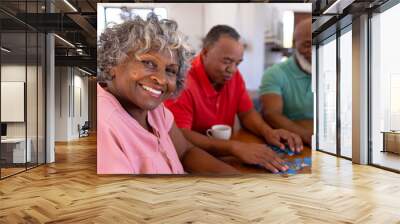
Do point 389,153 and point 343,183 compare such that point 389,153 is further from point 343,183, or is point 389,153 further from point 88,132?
point 88,132

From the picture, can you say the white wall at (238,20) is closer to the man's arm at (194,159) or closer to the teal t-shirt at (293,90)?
the teal t-shirt at (293,90)

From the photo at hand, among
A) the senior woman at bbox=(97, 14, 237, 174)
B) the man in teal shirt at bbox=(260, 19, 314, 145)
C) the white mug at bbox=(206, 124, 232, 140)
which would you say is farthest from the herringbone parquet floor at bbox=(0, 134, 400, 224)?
the man in teal shirt at bbox=(260, 19, 314, 145)

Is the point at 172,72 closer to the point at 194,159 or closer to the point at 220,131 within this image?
the point at 220,131

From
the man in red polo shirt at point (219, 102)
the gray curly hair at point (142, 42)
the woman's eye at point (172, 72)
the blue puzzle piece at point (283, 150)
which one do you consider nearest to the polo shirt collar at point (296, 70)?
the man in red polo shirt at point (219, 102)

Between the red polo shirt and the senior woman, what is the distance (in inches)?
5.1

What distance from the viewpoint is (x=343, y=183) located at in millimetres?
5949

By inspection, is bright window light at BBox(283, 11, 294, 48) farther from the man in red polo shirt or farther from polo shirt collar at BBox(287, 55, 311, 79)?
the man in red polo shirt

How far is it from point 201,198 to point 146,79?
6.13 ft

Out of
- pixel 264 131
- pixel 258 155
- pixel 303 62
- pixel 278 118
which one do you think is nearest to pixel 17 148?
pixel 258 155

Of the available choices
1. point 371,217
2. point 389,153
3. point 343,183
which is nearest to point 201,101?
point 343,183

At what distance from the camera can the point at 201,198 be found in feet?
15.9

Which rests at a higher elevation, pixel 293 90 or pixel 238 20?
pixel 238 20

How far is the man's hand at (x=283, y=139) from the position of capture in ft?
19.8

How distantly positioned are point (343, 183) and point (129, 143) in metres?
3.11
